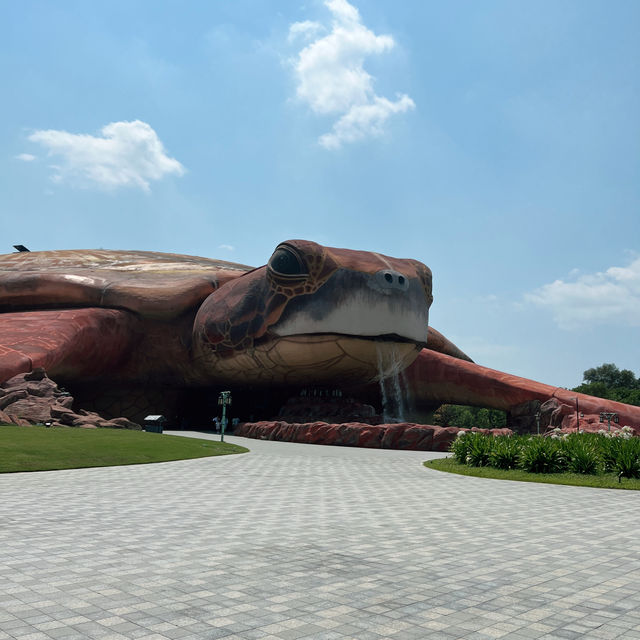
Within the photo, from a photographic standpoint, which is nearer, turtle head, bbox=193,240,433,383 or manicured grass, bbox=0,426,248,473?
manicured grass, bbox=0,426,248,473

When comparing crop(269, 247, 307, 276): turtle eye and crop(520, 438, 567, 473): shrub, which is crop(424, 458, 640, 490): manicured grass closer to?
crop(520, 438, 567, 473): shrub

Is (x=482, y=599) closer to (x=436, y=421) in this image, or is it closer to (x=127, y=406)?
(x=127, y=406)

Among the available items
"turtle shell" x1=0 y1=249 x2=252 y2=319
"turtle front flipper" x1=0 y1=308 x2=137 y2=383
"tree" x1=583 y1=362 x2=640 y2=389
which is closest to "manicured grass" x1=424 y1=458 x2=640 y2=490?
"turtle front flipper" x1=0 y1=308 x2=137 y2=383

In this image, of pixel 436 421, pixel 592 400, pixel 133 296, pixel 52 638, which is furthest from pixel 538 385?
pixel 52 638

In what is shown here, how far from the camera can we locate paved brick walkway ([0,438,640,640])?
3043 millimetres

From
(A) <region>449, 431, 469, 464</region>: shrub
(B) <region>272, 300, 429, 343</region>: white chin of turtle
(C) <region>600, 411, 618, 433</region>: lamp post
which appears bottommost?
(A) <region>449, 431, 469, 464</region>: shrub

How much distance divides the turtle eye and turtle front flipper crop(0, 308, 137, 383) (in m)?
6.42

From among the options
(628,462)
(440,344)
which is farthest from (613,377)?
(628,462)

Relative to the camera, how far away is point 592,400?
65.4 ft

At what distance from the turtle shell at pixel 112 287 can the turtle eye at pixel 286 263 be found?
425 cm

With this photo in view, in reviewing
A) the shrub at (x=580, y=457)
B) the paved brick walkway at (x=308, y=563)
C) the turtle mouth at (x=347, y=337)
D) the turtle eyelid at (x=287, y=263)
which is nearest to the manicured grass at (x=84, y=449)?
the paved brick walkway at (x=308, y=563)

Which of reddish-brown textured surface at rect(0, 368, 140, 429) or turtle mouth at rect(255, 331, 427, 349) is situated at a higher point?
turtle mouth at rect(255, 331, 427, 349)

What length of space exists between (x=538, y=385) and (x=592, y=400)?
1.95 m

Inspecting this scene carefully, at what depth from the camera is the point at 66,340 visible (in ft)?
61.2
